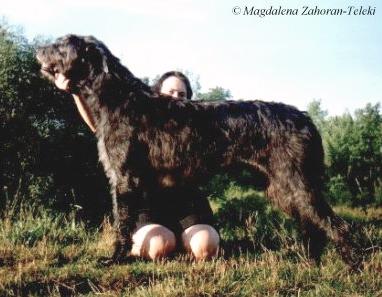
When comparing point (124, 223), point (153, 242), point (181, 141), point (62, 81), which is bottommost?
point (153, 242)

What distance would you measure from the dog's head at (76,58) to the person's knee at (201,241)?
2.11 m

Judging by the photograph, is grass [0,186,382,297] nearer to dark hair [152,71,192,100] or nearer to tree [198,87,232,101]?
dark hair [152,71,192,100]

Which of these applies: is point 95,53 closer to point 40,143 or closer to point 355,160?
point 40,143

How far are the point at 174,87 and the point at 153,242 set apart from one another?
2.14 m

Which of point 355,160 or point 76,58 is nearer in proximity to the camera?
point 76,58

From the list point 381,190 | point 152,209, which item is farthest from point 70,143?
point 381,190

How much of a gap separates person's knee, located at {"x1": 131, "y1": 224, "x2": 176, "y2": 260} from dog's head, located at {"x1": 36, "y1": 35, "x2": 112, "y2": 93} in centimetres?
186

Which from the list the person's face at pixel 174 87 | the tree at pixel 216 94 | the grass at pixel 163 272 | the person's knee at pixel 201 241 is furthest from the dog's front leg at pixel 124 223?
the tree at pixel 216 94

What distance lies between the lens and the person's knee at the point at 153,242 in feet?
16.7

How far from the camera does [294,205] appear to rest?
4.84m

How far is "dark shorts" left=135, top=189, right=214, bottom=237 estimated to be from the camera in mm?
5535

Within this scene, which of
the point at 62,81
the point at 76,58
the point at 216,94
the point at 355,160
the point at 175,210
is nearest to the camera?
the point at 76,58

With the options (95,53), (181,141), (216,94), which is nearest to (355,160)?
(181,141)

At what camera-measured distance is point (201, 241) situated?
16.9 ft
